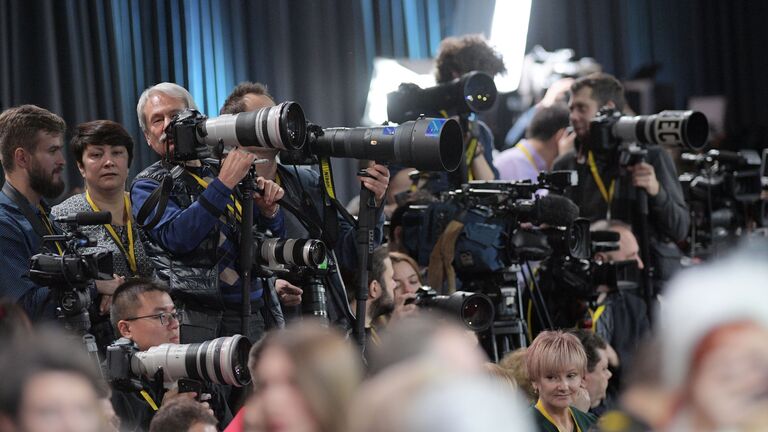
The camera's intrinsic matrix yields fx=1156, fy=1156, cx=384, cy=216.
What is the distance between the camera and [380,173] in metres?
3.13

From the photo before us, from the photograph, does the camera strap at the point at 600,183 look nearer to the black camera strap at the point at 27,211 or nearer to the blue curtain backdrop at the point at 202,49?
the blue curtain backdrop at the point at 202,49

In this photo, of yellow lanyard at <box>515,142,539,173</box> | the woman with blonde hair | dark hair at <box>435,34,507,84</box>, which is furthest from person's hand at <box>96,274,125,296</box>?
yellow lanyard at <box>515,142,539,173</box>

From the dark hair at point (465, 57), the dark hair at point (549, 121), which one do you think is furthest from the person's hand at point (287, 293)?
the dark hair at point (549, 121)

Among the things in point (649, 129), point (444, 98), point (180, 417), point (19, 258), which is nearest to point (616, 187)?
point (649, 129)

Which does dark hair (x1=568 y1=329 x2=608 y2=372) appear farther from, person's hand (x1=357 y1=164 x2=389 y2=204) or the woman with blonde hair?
person's hand (x1=357 y1=164 x2=389 y2=204)

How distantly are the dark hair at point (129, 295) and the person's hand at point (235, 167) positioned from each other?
0.35 m

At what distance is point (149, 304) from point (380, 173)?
0.70 meters

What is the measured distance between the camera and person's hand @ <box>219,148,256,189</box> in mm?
2951

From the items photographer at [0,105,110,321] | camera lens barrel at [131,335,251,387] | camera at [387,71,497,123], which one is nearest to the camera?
camera lens barrel at [131,335,251,387]

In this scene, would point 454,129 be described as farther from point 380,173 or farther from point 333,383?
point 333,383

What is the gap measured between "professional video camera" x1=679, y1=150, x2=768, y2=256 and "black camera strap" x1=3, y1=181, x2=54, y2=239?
10.8 ft

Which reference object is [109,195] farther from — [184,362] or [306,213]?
[184,362]

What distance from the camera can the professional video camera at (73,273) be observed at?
298 cm

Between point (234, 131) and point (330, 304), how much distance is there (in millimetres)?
767
